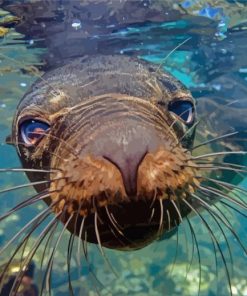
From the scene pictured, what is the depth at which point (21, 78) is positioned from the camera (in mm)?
8383

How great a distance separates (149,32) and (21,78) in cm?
241

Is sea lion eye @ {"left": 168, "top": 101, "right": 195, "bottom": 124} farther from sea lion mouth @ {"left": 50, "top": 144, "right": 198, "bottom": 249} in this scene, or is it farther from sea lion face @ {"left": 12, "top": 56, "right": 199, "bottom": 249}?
sea lion mouth @ {"left": 50, "top": 144, "right": 198, "bottom": 249}

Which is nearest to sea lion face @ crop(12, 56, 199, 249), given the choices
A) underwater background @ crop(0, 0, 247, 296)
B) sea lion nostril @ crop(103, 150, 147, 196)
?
sea lion nostril @ crop(103, 150, 147, 196)

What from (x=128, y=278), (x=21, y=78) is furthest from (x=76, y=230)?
(x=21, y=78)

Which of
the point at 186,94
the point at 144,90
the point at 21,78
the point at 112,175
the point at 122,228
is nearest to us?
the point at 112,175

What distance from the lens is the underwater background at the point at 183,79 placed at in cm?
694

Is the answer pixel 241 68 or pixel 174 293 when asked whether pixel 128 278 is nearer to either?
pixel 174 293

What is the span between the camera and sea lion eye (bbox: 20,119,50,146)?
3.56 metres

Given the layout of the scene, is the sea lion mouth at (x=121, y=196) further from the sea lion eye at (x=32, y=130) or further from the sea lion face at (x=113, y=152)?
the sea lion eye at (x=32, y=130)

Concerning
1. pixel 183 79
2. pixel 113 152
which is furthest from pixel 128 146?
pixel 183 79

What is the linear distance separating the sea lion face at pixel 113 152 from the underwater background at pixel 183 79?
2604 millimetres

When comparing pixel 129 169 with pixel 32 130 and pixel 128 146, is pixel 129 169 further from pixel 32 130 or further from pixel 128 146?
pixel 32 130

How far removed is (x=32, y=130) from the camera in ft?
12.0

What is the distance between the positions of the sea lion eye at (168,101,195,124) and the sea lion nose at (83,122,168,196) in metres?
1.05
